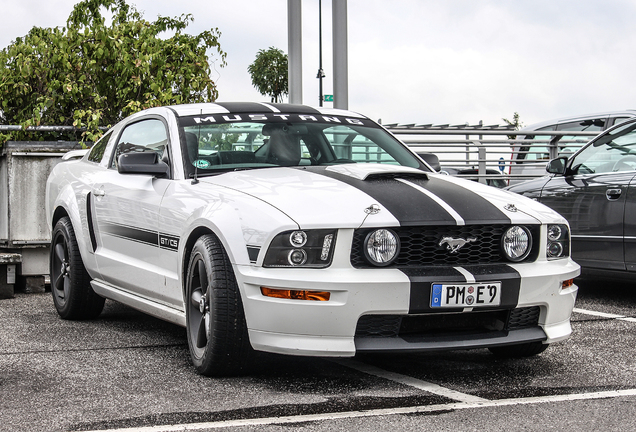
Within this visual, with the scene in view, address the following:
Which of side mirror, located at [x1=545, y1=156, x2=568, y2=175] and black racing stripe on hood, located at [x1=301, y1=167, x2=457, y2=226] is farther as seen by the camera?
side mirror, located at [x1=545, y1=156, x2=568, y2=175]

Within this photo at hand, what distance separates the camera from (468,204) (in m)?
4.36

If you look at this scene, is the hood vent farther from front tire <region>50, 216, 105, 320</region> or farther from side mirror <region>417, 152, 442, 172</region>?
front tire <region>50, 216, 105, 320</region>

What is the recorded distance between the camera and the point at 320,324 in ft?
13.1

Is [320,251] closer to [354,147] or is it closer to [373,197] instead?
[373,197]

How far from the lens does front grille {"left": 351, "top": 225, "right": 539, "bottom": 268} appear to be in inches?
159

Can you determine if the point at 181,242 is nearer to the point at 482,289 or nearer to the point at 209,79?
the point at 482,289

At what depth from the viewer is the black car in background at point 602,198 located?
270 inches

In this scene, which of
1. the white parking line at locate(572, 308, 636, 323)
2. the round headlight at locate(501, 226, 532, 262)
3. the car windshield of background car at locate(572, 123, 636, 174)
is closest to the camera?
the round headlight at locate(501, 226, 532, 262)

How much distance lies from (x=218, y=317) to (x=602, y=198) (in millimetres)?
3996

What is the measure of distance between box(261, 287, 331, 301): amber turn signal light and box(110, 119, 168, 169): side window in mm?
1678

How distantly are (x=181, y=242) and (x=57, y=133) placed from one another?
5.33 m

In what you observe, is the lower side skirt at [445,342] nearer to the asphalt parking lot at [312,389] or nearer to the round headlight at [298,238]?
the asphalt parking lot at [312,389]

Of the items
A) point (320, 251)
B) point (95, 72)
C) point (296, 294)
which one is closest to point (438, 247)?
point (320, 251)

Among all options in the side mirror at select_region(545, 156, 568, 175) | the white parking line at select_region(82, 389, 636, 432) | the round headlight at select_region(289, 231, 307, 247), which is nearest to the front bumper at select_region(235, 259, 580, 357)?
the round headlight at select_region(289, 231, 307, 247)
